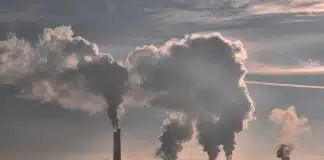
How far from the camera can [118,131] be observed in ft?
131

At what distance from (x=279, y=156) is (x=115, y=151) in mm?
7331

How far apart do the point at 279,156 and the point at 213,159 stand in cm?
294

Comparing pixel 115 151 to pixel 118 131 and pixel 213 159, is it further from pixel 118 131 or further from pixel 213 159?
pixel 213 159

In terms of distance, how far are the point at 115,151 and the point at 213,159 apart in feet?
14.6

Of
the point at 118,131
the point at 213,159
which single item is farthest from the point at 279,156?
the point at 118,131

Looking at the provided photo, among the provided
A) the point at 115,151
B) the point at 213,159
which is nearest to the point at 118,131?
the point at 115,151

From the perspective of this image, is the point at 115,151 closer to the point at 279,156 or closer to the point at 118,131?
the point at 118,131

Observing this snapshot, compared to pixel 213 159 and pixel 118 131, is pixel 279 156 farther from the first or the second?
pixel 118 131

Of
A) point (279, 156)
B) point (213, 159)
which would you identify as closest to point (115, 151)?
point (213, 159)

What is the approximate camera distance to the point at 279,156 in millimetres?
40969

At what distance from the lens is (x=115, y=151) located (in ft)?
130

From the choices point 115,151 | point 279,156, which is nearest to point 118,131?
point 115,151
